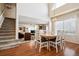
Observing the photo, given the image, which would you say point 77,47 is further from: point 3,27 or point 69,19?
point 3,27

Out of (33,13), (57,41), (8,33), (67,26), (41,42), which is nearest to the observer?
(33,13)

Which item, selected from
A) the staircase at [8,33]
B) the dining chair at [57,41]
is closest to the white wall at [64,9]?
the dining chair at [57,41]

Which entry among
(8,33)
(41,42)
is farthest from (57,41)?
(8,33)

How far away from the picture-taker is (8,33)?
426 centimetres

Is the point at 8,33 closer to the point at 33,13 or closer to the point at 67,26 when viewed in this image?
the point at 33,13

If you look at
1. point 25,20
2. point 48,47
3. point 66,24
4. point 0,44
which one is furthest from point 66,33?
point 0,44

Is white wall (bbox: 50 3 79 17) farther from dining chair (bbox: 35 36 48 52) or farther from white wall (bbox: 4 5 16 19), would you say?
white wall (bbox: 4 5 16 19)

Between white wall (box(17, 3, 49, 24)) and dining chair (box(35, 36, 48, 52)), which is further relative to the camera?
dining chair (box(35, 36, 48, 52))

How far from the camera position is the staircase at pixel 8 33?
3996 millimetres

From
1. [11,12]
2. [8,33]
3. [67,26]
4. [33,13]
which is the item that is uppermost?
[11,12]

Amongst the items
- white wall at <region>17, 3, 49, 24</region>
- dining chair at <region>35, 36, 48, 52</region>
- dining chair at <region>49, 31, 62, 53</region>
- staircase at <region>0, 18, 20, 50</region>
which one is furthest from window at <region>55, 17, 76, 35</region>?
staircase at <region>0, 18, 20, 50</region>

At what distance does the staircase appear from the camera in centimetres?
400

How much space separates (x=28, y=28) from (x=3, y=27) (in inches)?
53.9

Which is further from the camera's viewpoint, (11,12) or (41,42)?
(11,12)
